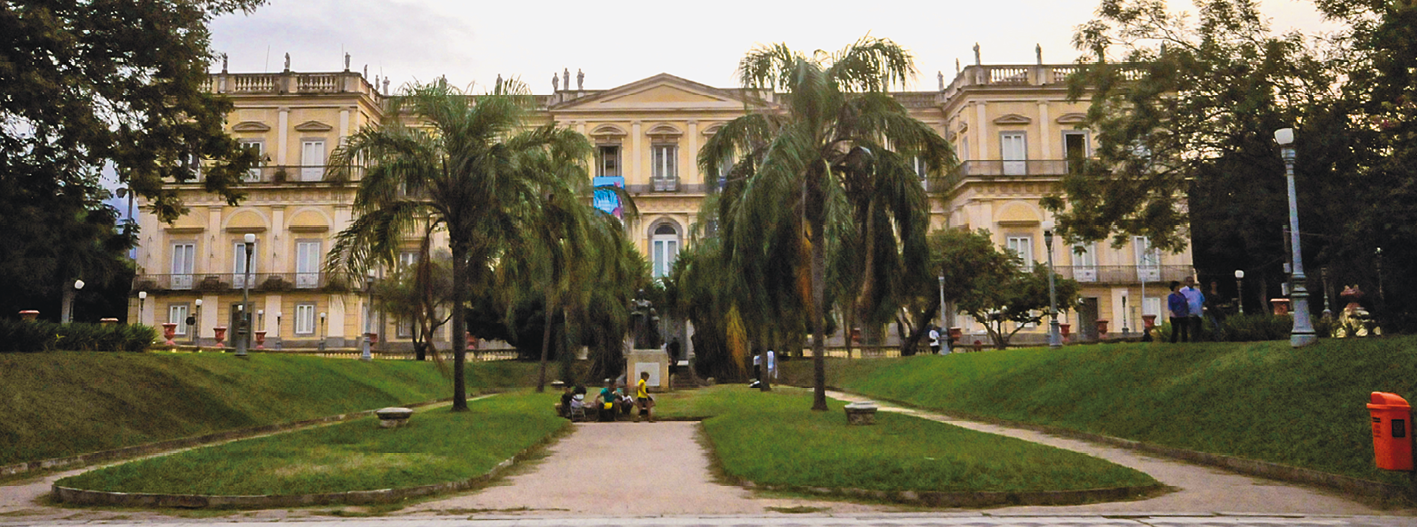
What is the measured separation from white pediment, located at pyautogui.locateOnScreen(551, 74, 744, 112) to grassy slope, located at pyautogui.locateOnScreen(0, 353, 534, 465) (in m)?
28.4

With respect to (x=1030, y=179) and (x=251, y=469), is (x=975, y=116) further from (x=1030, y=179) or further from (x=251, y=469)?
(x=251, y=469)

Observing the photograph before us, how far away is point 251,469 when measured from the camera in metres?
10.0

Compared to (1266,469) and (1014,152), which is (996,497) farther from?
(1014,152)

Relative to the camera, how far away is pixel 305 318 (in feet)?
154

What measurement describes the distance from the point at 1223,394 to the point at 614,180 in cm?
3409

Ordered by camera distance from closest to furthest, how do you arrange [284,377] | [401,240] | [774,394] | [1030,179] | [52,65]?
[52,65], [401,240], [284,377], [774,394], [1030,179]

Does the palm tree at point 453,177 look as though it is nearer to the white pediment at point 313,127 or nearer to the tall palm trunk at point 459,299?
the tall palm trunk at point 459,299

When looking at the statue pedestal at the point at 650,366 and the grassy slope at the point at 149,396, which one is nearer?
the grassy slope at the point at 149,396

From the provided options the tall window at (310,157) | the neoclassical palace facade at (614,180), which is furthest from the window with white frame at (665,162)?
the tall window at (310,157)

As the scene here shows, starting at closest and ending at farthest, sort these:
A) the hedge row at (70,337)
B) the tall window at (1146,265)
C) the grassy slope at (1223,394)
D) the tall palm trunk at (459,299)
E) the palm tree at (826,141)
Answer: the grassy slope at (1223,394) → the hedge row at (70,337) → the palm tree at (826,141) → the tall palm trunk at (459,299) → the tall window at (1146,265)

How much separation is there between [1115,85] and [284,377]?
61.5 ft

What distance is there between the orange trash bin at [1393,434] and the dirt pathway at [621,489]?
4246mm

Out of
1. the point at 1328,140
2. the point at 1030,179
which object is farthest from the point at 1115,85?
the point at 1030,179

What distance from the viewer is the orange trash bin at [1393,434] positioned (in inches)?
344
